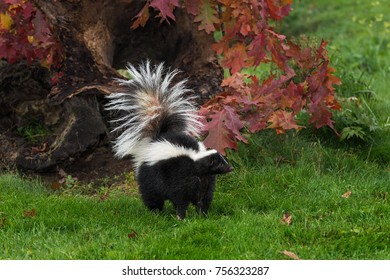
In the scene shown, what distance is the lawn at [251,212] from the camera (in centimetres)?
462

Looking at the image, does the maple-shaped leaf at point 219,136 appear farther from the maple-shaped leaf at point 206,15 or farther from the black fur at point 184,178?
the maple-shaped leaf at point 206,15

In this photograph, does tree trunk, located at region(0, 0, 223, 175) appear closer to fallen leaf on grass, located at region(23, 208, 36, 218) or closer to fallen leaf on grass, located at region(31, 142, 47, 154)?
fallen leaf on grass, located at region(31, 142, 47, 154)

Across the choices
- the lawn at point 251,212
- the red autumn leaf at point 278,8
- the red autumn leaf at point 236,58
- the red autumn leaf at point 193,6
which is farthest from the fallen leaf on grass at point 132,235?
the red autumn leaf at point 278,8

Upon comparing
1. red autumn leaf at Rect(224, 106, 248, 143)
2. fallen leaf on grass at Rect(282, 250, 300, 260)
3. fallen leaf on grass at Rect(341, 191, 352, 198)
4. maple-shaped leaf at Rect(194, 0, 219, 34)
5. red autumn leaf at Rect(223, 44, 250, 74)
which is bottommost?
fallen leaf on grass at Rect(341, 191, 352, 198)

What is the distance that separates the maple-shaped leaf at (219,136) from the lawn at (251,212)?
0.51m

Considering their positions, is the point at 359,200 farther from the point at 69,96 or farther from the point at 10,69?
the point at 10,69

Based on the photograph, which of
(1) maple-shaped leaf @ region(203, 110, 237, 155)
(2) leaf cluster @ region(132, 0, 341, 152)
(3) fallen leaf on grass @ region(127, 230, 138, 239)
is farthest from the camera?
(2) leaf cluster @ region(132, 0, 341, 152)

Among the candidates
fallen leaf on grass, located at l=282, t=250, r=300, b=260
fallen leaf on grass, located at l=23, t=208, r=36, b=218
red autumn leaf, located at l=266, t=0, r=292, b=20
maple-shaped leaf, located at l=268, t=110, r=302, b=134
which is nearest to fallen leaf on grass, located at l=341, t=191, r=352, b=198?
maple-shaped leaf, located at l=268, t=110, r=302, b=134

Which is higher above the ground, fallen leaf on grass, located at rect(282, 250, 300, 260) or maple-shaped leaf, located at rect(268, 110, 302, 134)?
maple-shaped leaf, located at rect(268, 110, 302, 134)

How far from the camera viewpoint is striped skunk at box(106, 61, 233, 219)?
17.5 ft

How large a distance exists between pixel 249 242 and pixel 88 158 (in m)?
2.43

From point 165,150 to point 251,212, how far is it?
32.0 inches

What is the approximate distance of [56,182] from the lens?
6496 millimetres

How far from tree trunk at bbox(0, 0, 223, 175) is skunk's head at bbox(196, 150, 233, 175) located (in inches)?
57.5
